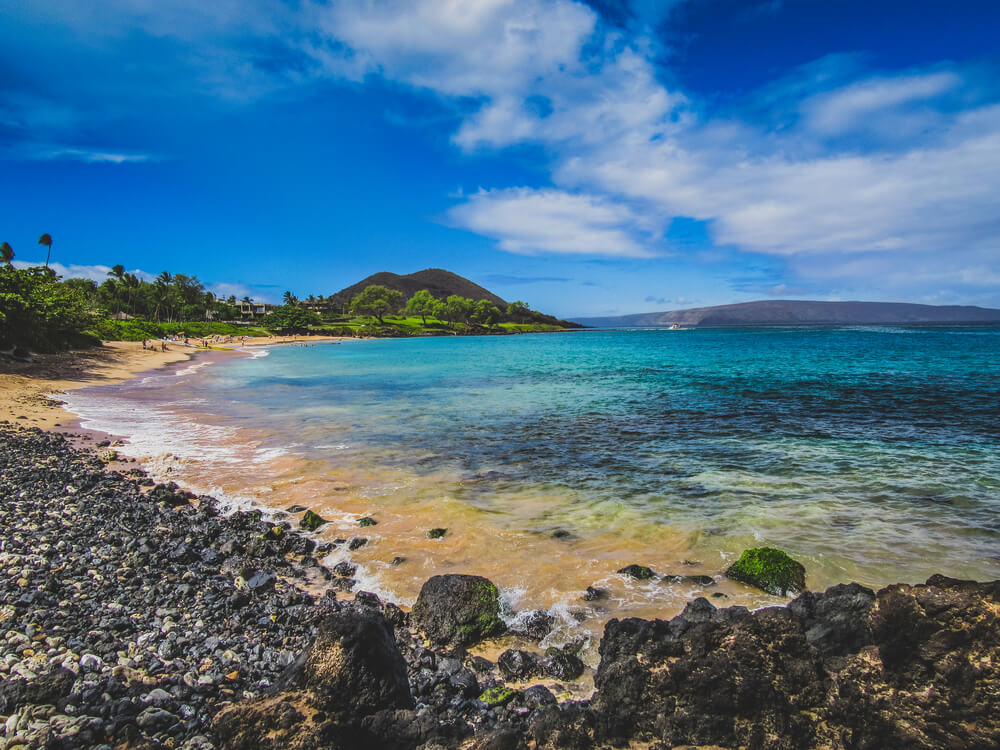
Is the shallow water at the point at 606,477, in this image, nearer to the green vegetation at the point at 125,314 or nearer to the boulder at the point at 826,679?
the boulder at the point at 826,679

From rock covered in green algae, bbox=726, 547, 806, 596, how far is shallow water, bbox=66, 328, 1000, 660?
0.30 metres

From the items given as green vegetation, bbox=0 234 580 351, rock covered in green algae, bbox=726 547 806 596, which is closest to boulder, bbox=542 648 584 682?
rock covered in green algae, bbox=726 547 806 596

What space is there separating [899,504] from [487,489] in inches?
380

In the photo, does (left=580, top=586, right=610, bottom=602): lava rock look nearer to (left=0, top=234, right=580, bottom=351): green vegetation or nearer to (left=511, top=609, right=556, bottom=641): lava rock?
(left=511, top=609, right=556, bottom=641): lava rock

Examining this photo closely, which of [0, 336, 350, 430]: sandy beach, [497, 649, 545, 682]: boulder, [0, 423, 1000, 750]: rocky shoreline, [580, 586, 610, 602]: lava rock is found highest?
[0, 336, 350, 430]: sandy beach

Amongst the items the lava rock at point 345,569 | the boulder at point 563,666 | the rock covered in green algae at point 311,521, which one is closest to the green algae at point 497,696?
the boulder at point 563,666

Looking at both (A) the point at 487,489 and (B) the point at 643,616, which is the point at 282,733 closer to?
(B) the point at 643,616

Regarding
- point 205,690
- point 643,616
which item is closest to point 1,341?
point 205,690

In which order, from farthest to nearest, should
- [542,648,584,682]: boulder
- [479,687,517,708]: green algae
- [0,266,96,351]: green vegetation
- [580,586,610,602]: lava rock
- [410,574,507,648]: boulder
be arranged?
[0,266,96,351]: green vegetation, [580,586,610,602]: lava rock, [410,574,507,648]: boulder, [542,648,584,682]: boulder, [479,687,517,708]: green algae

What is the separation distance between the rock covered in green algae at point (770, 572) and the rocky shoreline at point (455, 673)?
170cm

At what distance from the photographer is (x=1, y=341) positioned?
3164 centimetres

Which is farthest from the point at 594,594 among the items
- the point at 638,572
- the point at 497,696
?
the point at 497,696

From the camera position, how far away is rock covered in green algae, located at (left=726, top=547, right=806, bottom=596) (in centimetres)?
736

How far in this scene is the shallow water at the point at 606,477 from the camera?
8.26 meters
